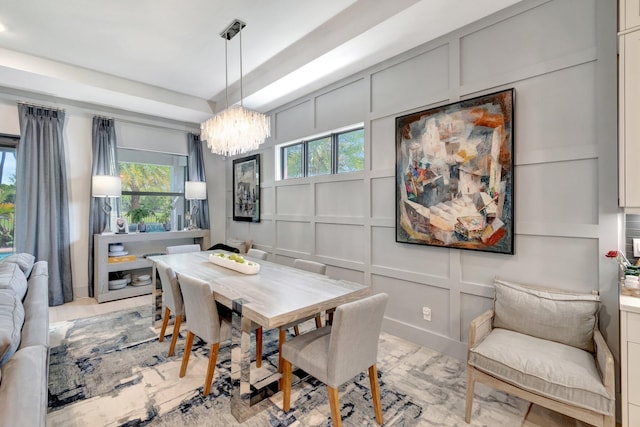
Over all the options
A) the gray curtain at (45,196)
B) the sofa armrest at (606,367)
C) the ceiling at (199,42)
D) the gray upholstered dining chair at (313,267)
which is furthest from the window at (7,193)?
the sofa armrest at (606,367)

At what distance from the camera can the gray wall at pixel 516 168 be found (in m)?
1.90

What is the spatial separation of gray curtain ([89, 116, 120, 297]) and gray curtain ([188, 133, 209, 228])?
111 cm

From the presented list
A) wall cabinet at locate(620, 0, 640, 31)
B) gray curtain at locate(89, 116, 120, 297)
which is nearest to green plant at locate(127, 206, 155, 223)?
gray curtain at locate(89, 116, 120, 297)

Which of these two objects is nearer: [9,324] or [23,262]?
[9,324]

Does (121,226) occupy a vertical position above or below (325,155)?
below

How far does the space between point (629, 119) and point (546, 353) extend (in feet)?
4.47

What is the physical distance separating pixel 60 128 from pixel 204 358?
12.3ft

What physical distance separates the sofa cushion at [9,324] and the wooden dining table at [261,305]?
96 cm

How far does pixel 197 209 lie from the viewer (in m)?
5.27

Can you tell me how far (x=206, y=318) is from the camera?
2.04 m

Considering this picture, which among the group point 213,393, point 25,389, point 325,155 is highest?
point 325,155

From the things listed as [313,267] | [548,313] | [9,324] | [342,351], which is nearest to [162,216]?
[313,267]

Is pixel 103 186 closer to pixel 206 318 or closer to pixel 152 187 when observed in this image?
pixel 152 187

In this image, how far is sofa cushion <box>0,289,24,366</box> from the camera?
120 centimetres
